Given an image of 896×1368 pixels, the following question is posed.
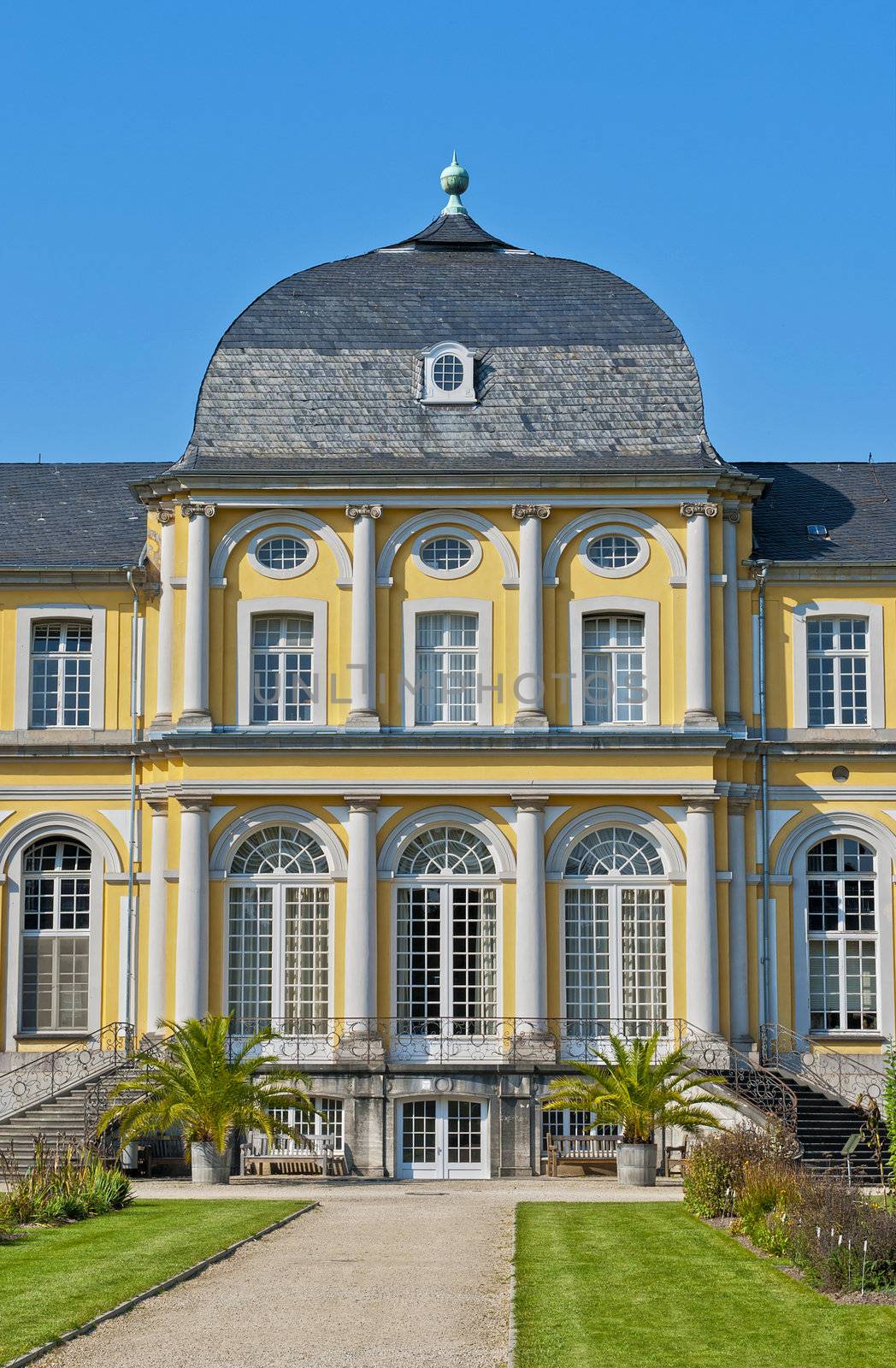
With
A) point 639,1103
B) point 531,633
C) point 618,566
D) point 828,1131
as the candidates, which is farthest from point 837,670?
point 639,1103

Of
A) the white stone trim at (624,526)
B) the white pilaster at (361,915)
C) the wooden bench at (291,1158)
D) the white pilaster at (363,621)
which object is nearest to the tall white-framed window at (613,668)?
the white stone trim at (624,526)

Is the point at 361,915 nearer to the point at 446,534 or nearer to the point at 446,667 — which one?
the point at 446,667

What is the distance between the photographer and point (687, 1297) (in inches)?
700

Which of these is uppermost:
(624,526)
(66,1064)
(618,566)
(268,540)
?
(624,526)

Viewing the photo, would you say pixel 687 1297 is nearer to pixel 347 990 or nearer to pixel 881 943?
pixel 347 990

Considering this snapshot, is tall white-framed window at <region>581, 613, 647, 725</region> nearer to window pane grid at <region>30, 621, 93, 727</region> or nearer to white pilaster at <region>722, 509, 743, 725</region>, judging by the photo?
white pilaster at <region>722, 509, 743, 725</region>

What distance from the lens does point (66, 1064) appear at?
1439 inches

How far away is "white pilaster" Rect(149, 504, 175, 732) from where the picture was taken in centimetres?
3672

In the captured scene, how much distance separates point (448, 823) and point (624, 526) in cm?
611

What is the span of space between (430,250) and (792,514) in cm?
856

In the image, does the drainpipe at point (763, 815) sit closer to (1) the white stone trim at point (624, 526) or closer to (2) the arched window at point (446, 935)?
(1) the white stone trim at point (624, 526)

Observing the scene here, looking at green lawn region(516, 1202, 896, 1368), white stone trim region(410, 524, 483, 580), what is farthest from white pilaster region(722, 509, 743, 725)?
green lawn region(516, 1202, 896, 1368)

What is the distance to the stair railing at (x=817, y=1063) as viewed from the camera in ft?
116

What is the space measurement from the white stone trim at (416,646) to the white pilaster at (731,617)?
14.2 ft
